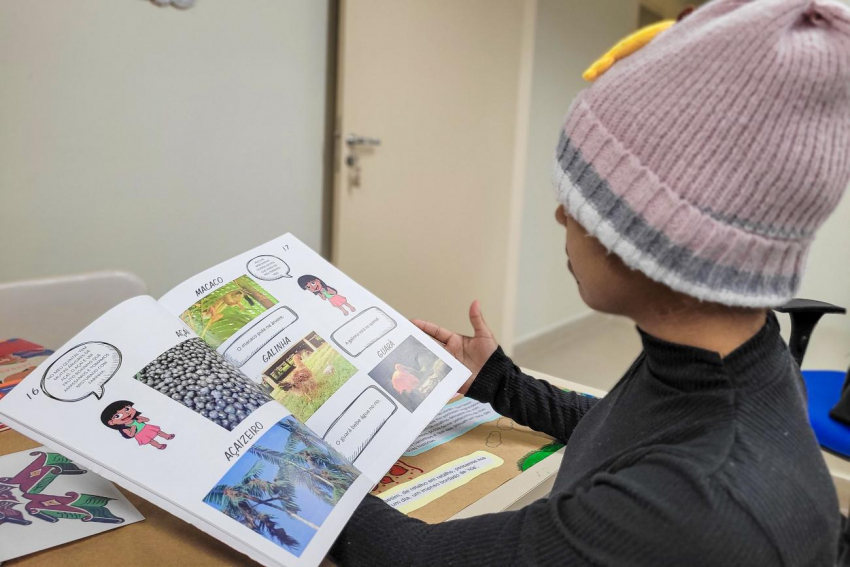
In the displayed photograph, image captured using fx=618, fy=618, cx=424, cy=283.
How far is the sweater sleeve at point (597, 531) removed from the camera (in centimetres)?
40

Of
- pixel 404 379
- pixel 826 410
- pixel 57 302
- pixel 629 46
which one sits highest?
pixel 629 46

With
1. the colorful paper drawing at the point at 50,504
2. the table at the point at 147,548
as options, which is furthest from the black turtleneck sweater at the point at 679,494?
the colorful paper drawing at the point at 50,504

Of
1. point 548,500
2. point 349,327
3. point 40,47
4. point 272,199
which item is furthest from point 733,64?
point 272,199

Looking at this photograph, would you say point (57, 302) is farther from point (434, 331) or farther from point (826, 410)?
point (826, 410)

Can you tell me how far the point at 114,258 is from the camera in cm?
164

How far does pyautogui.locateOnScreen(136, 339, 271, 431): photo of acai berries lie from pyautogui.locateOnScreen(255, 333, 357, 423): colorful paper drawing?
0.05 meters

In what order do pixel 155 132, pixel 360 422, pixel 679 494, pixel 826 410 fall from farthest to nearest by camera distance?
pixel 155 132
pixel 826 410
pixel 360 422
pixel 679 494

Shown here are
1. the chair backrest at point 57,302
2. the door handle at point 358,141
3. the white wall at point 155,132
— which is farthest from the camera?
the door handle at point 358,141

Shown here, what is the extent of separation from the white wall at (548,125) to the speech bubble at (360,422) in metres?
2.54

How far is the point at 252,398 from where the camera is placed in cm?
56

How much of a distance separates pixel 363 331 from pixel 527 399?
0.23 meters

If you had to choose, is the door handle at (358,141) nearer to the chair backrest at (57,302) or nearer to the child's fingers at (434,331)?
the chair backrest at (57,302)

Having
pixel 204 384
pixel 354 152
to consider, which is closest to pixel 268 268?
pixel 204 384

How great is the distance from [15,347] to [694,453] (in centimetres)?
97
